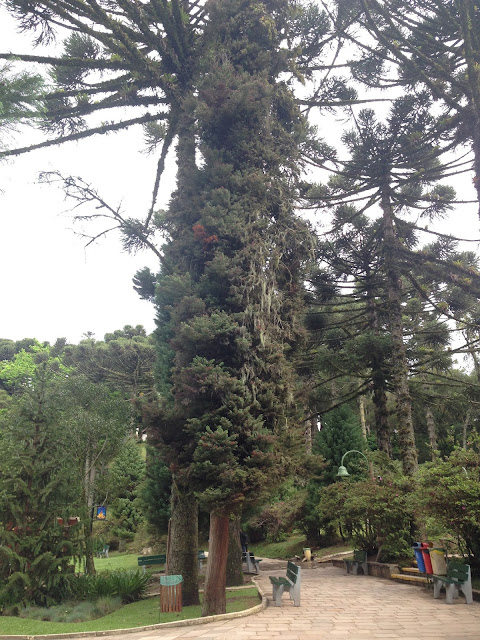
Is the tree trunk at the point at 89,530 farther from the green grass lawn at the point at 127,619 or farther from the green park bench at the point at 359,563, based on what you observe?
the green park bench at the point at 359,563

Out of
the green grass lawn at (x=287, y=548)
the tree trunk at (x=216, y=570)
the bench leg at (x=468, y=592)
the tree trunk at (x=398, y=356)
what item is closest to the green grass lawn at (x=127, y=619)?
the tree trunk at (x=216, y=570)

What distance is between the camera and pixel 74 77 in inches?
484

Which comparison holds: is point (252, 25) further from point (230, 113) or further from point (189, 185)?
point (189, 185)

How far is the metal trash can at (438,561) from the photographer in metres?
8.52

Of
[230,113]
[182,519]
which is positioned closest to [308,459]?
[182,519]

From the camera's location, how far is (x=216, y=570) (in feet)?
25.1

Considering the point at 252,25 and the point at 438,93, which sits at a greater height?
the point at 252,25

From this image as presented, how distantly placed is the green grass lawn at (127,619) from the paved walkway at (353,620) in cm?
81

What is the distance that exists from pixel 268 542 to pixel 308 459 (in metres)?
15.5

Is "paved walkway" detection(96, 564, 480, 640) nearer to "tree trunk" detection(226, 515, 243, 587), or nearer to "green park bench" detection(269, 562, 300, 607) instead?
"green park bench" detection(269, 562, 300, 607)

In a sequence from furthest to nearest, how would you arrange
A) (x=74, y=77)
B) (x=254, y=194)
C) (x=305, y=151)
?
(x=305, y=151), (x=74, y=77), (x=254, y=194)

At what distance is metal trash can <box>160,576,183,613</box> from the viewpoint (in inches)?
315

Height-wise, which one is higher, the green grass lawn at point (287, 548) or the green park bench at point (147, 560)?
the green park bench at point (147, 560)

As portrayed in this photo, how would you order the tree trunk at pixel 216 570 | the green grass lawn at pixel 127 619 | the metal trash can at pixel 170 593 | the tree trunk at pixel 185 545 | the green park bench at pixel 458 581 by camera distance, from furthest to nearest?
the tree trunk at pixel 185 545 → the metal trash can at pixel 170 593 → the tree trunk at pixel 216 570 → the green park bench at pixel 458 581 → the green grass lawn at pixel 127 619
